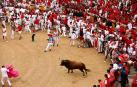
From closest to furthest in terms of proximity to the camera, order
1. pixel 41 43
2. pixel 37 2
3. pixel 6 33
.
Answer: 1. pixel 41 43
2. pixel 6 33
3. pixel 37 2

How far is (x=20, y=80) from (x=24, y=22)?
12318mm

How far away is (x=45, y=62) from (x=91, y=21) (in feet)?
27.5

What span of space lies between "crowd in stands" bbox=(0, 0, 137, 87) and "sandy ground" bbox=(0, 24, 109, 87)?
1.06 metres

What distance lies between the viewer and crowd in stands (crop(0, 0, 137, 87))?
2653cm

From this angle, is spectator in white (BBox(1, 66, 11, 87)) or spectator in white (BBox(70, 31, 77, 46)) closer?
spectator in white (BBox(1, 66, 11, 87))

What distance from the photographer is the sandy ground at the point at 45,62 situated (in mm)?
24594

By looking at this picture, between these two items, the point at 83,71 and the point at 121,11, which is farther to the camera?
the point at 121,11

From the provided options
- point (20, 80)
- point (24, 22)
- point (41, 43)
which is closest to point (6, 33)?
point (24, 22)

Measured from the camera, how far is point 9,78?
81.6ft

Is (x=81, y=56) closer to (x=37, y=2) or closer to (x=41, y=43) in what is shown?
(x=41, y=43)

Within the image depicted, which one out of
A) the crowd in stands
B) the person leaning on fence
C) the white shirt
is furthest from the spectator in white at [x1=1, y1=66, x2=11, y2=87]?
the person leaning on fence

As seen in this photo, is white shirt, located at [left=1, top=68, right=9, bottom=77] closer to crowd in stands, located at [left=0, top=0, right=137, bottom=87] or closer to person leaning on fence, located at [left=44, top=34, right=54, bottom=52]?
crowd in stands, located at [left=0, top=0, right=137, bottom=87]

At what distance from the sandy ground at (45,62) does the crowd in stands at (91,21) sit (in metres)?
1.06

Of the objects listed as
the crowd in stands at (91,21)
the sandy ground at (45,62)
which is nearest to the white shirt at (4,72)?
the sandy ground at (45,62)
